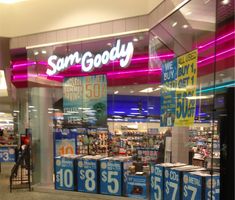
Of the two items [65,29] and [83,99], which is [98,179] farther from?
[65,29]

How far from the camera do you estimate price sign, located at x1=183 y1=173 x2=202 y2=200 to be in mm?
4422

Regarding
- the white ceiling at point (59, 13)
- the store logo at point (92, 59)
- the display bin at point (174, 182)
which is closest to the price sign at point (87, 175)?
the store logo at point (92, 59)

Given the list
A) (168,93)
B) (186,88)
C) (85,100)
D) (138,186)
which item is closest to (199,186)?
(186,88)

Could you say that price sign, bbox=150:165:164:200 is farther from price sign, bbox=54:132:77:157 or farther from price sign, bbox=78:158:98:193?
price sign, bbox=54:132:77:157

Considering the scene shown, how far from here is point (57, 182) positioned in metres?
7.43

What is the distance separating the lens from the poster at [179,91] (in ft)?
16.5

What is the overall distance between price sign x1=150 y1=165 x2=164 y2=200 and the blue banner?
0.82 m

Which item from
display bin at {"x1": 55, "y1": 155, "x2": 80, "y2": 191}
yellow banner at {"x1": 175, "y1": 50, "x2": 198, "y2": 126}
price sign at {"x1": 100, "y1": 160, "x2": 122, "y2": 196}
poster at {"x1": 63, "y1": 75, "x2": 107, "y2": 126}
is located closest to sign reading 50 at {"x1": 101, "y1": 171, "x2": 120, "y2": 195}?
price sign at {"x1": 100, "y1": 160, "x2": 122, "y2": 196}

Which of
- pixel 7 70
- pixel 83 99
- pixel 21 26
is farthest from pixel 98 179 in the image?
pixel 7 70

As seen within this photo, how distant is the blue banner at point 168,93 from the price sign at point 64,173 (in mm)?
2321

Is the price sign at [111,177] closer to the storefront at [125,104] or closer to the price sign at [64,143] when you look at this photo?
the storefront at [125,104]

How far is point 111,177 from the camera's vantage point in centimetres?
682

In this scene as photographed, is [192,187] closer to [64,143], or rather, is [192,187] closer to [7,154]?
[64,143]

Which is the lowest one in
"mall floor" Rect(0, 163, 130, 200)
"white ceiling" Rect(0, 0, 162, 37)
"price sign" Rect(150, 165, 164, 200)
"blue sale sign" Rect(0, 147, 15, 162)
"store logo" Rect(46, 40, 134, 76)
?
"mall floor" Rect(0, 163, 130, 200)
